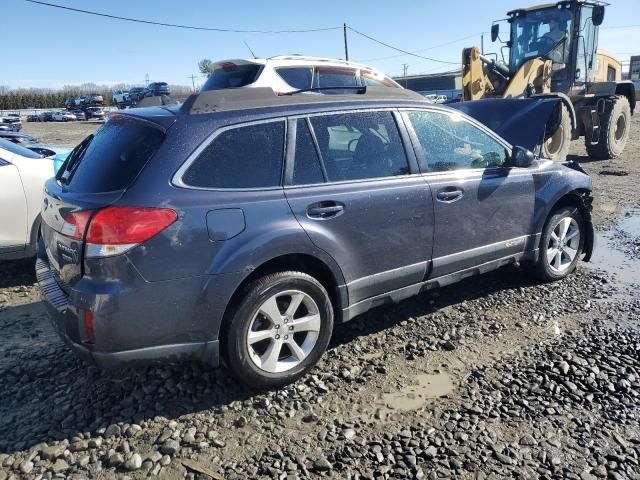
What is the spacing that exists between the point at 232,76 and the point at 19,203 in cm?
514

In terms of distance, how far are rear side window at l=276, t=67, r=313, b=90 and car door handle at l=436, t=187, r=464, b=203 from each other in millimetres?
5630

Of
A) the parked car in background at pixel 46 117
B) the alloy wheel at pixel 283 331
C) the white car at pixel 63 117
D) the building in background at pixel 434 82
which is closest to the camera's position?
the alloy wheel at pixel 283 331

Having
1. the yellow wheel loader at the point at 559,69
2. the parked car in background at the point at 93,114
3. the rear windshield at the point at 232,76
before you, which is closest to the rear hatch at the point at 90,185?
the rear windshield at the point at 232,76

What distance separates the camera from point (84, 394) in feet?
10.9

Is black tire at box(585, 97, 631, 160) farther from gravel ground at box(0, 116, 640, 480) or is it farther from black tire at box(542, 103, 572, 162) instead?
gravel ground at box(0, 116, 640, 480)

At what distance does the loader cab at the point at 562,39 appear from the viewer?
40.8 ft

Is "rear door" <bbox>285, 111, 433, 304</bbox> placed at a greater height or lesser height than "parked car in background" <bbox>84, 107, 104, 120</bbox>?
greater

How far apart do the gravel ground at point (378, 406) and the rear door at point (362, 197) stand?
581mm

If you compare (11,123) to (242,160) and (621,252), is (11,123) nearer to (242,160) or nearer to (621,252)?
(242,160)

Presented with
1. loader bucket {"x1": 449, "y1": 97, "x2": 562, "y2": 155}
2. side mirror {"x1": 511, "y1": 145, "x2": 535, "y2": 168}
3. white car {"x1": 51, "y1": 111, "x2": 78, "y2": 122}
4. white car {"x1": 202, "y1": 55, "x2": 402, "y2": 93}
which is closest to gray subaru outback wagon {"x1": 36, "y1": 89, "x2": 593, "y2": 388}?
side mirror {"x1": 511, "y1": 145, "x2": 535, "y2": 168}

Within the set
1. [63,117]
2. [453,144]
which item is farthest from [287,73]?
[63,117]

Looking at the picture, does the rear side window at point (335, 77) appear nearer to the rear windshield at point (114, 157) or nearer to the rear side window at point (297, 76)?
the rear side window at point (297, 76)

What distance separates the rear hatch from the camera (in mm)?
2957

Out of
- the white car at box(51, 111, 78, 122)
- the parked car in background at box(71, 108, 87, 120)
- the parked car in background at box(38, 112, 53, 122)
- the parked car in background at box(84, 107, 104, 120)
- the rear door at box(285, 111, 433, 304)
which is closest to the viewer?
the rear door at box(285, 111, 433, 304)
